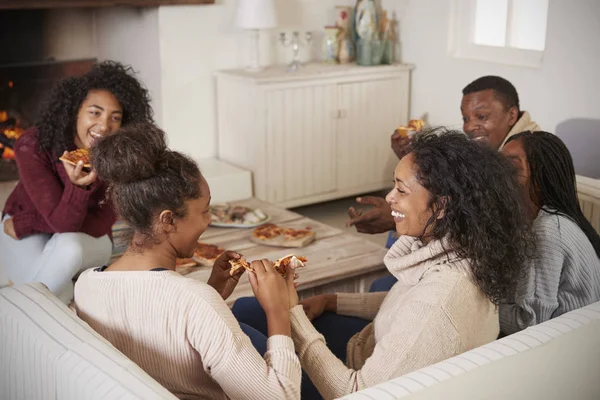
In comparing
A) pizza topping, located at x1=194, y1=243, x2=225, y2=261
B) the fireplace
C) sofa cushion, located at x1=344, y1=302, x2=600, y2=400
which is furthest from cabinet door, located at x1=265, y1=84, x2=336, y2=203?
sofa cushion, located at x1=344, y1=302, x2=600, y2=400

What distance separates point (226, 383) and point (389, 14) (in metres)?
4.05

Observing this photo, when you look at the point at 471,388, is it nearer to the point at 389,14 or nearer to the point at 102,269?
the point at 102,269

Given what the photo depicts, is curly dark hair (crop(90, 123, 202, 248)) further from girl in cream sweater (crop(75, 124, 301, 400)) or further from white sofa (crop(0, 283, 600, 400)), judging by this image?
white sofa (crop(0, 283, 600, 400))

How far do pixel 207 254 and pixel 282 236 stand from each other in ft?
1.27

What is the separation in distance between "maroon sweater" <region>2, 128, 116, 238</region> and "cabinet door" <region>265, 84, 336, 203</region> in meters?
1.75

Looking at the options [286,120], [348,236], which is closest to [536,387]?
[348,236]

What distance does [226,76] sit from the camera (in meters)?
4.68

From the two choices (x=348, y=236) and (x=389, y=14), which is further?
(x=389, y=14)

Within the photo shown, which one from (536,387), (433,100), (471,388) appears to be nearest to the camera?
(471,388)

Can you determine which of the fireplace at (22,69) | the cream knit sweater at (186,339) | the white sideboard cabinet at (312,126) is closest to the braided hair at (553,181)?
the cream knit sweater at (186,339)

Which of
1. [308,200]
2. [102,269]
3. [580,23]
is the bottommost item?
[308,200]

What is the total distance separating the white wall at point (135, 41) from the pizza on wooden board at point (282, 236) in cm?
156

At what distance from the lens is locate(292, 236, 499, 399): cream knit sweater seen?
1639 mm

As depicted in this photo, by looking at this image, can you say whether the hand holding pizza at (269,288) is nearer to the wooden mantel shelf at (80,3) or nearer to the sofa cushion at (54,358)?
the sofa cushion at (54,358)
